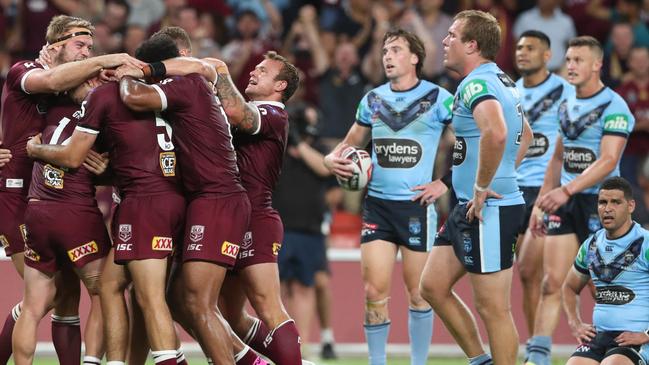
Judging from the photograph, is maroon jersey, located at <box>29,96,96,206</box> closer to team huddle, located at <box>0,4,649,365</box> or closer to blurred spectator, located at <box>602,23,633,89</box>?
team huddle, located at <box>0,4,649,365</box>

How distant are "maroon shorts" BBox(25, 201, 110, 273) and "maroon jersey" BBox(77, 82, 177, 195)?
44cm

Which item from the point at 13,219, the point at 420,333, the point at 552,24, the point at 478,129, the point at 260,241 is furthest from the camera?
the point at 552,24

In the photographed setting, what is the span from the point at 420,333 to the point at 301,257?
2.92 metres

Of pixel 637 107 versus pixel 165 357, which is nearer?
pixel 165 357

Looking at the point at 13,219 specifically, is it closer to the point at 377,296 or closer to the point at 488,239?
the point at 377,296

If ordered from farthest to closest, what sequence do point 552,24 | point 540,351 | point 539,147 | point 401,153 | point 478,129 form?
point 552,24 → point 539,147 → point 540,351 → point 401,153 → point 478,129

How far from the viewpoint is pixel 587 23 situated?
15820 mm

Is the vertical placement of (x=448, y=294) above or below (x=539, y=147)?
below

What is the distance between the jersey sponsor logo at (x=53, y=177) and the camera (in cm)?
821

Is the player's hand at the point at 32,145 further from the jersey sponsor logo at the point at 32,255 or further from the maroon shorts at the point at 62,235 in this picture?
the jersey sponsor logo at the point at 32,255

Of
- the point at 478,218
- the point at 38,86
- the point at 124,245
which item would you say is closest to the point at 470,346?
the point at 478,218

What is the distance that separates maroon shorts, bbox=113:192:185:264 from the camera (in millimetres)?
7777

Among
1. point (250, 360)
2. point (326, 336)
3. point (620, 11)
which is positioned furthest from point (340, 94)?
point (250, 360)

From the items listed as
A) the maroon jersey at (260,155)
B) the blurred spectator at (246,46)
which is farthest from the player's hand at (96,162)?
the blurred spectator at (246,46)
